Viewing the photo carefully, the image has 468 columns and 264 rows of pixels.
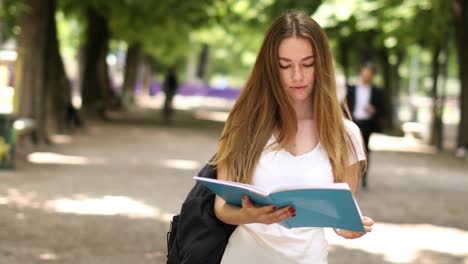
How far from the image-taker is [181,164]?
19.5m

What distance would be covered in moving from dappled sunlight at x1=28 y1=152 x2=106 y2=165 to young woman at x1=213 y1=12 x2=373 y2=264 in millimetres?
15070

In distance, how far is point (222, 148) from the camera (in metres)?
3.58

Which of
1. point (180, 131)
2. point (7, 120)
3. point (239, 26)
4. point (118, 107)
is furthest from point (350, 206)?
point (118, 107)

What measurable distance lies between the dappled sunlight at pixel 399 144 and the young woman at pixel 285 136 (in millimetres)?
23803

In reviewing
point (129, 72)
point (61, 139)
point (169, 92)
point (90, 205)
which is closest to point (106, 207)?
point (90, 205)

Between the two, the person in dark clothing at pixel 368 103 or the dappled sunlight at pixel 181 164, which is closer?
the person in dark clothing at pixel 368 103

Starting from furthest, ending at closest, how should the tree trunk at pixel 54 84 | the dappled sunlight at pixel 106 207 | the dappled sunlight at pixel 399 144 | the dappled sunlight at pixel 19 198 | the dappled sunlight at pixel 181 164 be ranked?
the dappled sunlight at pixel 399 144 < the tree trunk at pixel 54 84 < the dappled sunlight at pixel 181 164 < the dappled sunlight at pixel 19 198 < the dappled sunlight at pixel 106 207

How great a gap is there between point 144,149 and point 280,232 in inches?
777

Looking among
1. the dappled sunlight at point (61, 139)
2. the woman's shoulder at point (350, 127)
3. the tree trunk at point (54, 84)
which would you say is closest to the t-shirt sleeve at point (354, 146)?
the woman's shoulder at point (350, 127)

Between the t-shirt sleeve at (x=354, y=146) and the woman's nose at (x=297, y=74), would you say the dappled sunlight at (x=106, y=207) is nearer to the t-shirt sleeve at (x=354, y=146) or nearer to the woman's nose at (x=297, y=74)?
the t-shirt sleeve at (x=354, y=146)

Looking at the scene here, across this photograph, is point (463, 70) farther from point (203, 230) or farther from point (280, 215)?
point (280, 215)

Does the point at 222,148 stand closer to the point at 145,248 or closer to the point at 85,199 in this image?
the point at 145,248

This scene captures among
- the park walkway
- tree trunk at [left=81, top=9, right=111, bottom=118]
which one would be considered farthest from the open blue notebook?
tree trunk at [left=81, top=9, right=111, bottom=118]

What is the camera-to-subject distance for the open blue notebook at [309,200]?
3201 mm
